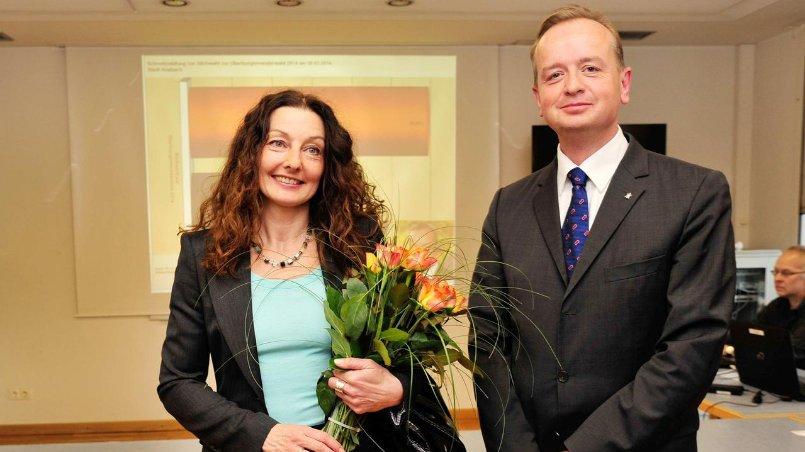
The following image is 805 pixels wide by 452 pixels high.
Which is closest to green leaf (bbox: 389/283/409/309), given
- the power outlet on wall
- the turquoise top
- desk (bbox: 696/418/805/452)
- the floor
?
the turquoise top

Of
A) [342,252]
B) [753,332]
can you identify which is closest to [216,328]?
[342,252]

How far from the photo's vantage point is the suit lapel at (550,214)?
1.44 metres

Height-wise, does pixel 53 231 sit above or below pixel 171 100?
below

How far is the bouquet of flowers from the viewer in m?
1.34

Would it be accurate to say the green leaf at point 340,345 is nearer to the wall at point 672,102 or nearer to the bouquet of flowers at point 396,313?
the bouquet of flowers at point 396,313

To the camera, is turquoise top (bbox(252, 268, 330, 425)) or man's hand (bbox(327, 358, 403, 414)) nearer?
man's hand (bbox(327, 358, 403, 414))

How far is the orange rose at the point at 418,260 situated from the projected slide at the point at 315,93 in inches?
135

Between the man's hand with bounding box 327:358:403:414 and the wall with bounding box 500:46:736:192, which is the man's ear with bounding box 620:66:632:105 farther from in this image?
the wall with bounding box 500:46:736:192

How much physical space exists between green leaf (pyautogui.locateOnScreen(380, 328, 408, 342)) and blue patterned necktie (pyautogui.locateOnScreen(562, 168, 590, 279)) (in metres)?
0.38

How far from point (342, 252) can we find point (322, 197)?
188 mm

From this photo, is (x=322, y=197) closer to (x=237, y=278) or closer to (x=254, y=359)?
(x=237, y=278)

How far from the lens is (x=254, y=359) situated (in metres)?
1.51

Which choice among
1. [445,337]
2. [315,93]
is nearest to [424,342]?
[445,337]

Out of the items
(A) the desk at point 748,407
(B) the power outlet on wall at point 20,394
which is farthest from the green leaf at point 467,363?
(B) the power outlet on wall at point 20,394
